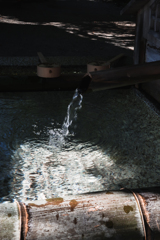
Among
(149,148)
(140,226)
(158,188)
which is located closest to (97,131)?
(149,148)

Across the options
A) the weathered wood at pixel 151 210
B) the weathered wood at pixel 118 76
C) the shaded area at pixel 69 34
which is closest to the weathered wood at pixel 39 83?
the shaded area at pixel 69 34

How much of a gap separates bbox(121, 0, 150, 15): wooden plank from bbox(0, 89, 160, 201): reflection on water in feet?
4.86

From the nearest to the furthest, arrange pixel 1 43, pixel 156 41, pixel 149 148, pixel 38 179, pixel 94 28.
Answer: pixel 38 179, pixel 149 148, pixel 156 41, pixel 1 43, pixel 94 28

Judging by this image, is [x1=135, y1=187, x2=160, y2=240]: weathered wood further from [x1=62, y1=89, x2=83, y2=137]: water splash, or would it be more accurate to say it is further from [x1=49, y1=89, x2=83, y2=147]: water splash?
[x1=62, y1=89, x2=83, y2=137]: water splash

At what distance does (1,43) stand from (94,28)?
3528mm

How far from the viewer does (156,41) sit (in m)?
3.78

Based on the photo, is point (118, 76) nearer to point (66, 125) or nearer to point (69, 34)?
point (66, 125)

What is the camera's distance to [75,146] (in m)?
2.79

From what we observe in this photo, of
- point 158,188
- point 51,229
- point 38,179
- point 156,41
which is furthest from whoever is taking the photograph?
point 156,41

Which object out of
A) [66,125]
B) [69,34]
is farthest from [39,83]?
[69,34]

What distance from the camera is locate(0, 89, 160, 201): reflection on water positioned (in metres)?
2.20

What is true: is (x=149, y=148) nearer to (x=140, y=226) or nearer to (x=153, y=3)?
(x=140, y=226)

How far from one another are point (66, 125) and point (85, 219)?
214 cm

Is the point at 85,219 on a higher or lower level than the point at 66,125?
lower
